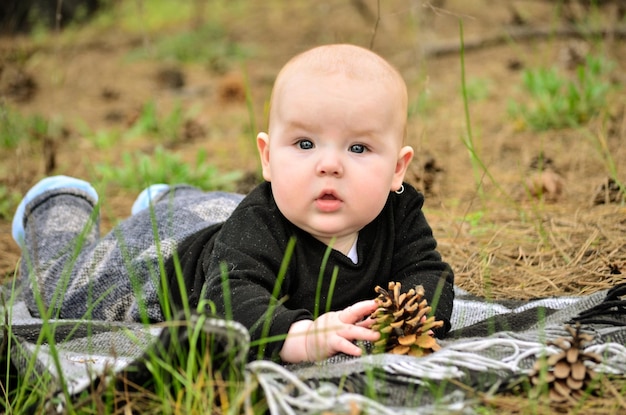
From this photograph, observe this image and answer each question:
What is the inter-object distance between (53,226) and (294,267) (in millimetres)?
1224

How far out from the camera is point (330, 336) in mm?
1801

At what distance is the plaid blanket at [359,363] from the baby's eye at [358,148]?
54 cm

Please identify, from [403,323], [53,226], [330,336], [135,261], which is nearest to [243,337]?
[330,336]

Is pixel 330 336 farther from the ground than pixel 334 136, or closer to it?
closer to it

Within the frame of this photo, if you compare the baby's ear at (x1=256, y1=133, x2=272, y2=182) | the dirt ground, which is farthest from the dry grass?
the baby's ear at (x1=256, y1=133, x2=272, y2=182)

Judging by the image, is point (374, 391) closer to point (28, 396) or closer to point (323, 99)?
point (323, 99)

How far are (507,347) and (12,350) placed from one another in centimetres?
128

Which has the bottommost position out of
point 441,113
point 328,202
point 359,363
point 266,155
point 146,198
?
point 359,363

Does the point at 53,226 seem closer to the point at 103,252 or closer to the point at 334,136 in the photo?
the point at 103,252

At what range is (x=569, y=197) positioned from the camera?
3.43 metres

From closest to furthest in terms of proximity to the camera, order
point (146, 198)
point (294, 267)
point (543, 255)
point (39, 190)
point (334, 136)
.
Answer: point (334, 136) < point (294, 267) < point (543, 255) < point (39, 190) < point (146, 198)

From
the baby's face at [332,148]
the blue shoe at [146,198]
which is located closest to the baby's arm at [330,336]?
the baby's face at [332,148]

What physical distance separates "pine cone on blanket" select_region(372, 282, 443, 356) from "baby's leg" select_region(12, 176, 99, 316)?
1287 mm

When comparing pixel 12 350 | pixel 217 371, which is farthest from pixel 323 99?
pixel 12 350
